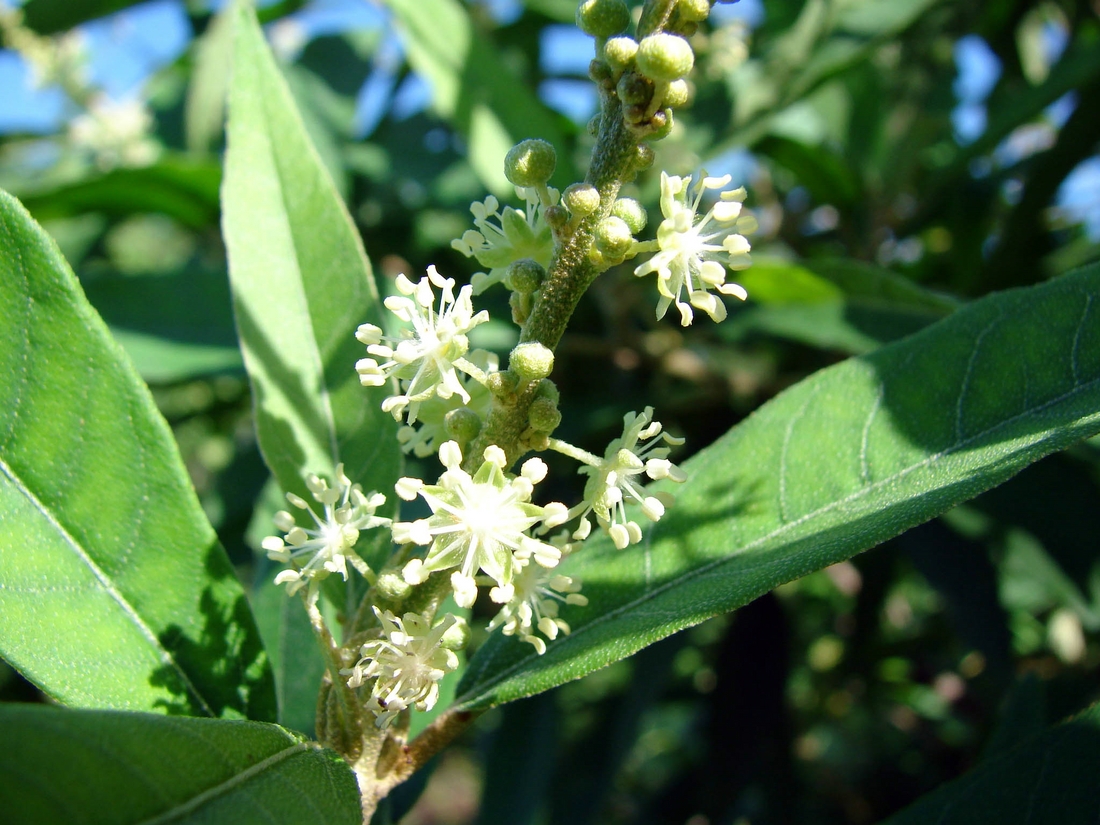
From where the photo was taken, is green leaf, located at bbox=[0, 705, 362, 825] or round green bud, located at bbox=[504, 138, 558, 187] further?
round green bud, located at bbox=[504, 138, 558, 187]

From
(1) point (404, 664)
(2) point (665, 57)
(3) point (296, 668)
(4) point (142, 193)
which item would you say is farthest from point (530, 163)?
(4) point (142, 193)

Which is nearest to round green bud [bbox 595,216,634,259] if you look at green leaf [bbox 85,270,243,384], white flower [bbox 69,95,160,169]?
green leaf [bbox 85,270,243,384]

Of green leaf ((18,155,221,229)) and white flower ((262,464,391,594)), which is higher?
white flower ((262,464,391,594))

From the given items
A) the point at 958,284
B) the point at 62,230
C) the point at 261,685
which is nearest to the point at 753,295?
the point at 958,284

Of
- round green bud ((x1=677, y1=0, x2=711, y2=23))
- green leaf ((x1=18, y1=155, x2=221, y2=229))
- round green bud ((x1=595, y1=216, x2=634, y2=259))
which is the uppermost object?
round green bud ((x1=677, y1=0, x2=711, y2=23))

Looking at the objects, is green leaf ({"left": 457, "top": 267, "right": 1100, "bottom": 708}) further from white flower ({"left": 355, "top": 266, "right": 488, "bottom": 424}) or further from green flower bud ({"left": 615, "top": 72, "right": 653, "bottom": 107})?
green flower bud ({"left": 615, "top": 72, "right": 653, "bottom": 107})

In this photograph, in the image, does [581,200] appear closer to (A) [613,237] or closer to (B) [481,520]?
(A) [613,237]
